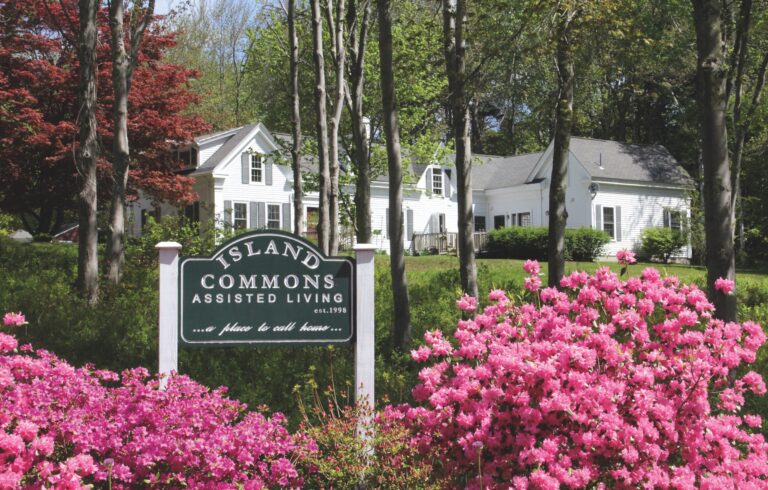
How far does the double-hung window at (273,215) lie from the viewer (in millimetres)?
31595

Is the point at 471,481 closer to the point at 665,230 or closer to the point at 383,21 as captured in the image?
the point at 383,21

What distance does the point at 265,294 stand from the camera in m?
5.23

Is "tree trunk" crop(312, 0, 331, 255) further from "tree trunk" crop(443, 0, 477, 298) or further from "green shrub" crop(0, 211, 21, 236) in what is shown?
"green shrub" crop(0, 211, 21, 236)

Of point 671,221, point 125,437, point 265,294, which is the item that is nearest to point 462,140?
point 265,294

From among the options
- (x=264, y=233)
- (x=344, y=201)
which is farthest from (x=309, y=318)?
(x=344, y=201)

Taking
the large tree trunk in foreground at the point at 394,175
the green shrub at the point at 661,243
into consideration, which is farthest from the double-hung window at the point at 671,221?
the large tree trunk in foreground at the point at 394,175

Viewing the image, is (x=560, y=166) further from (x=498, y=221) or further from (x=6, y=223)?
(x=498, y=221)

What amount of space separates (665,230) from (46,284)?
25806mm

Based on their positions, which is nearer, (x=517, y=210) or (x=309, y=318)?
(x=309, y=318)

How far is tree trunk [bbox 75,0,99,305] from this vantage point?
10.8 meters

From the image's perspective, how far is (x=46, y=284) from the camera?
11703 mm

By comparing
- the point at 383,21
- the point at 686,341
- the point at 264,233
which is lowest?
the point at 686,341

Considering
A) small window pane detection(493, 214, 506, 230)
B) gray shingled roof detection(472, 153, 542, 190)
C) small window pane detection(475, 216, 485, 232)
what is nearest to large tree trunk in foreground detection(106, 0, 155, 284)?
gray shingled roof detection(472, 153, 542, 190)

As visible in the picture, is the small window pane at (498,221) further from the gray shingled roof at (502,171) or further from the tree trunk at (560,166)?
the tree trunk at (560,166)
